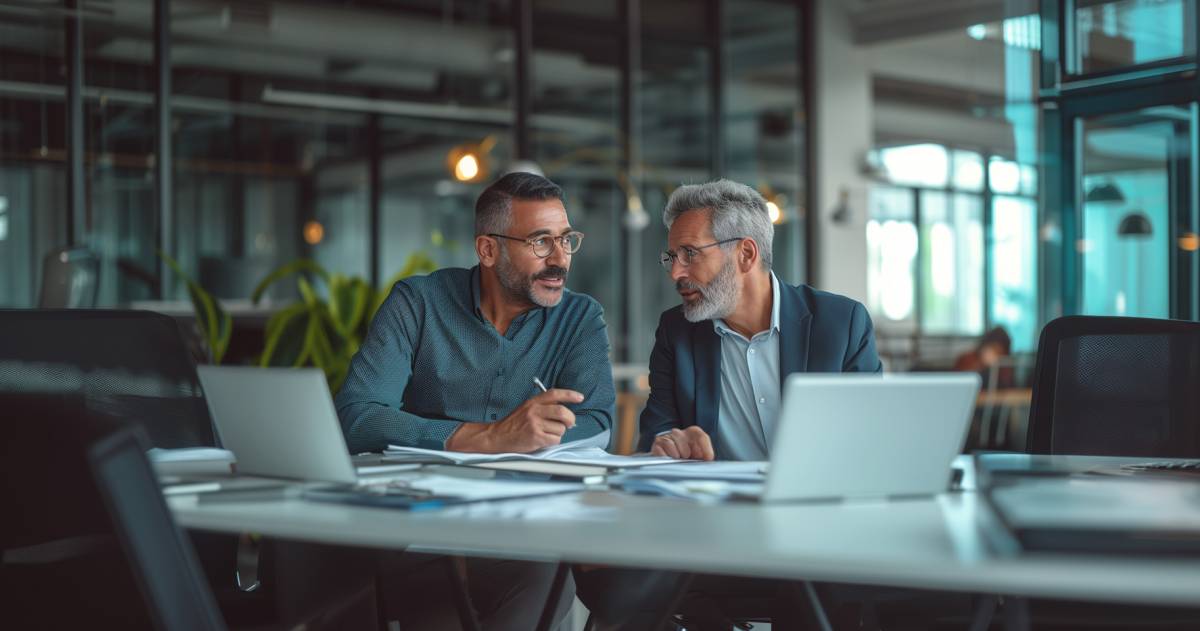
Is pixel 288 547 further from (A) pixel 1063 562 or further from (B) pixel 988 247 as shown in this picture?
(B) pixel 988 247

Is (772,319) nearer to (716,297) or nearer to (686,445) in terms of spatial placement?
(716,297)

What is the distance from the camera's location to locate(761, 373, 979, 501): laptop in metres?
1.30

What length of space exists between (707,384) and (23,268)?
5.07 meters

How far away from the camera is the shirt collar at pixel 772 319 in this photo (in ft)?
8.17

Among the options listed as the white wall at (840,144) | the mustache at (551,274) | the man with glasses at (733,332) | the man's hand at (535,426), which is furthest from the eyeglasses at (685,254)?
the white wall at (840,144)

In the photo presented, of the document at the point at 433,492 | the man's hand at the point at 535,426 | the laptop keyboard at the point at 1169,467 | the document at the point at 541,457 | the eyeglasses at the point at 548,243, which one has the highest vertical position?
the eyeglasses at the point at 548,243

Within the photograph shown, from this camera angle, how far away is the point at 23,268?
627 cm

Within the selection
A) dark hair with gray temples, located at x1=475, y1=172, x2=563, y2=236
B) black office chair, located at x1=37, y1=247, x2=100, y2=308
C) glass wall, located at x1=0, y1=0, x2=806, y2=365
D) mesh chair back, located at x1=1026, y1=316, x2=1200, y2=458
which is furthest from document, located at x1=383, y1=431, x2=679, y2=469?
glass wall, located at x1=0, y1=0, x2=806, y2=365

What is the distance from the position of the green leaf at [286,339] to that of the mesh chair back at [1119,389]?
2834mm

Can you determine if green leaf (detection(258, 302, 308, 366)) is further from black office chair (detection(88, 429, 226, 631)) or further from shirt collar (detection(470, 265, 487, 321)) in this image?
black office chair (detection(88, 429, 226, 631))

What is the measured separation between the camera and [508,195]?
2.65m

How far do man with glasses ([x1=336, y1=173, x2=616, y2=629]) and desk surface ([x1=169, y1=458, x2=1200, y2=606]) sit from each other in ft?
2.96

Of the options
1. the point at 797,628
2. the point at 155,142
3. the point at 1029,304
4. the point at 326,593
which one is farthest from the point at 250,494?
the point at 155,142

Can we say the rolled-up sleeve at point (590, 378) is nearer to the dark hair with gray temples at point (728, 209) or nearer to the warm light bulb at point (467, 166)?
the dark hair with gray temples at point (728, 209)
